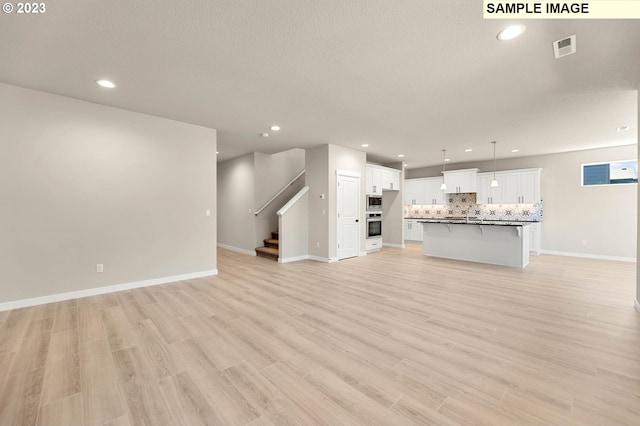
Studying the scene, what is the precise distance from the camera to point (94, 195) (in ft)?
12.9

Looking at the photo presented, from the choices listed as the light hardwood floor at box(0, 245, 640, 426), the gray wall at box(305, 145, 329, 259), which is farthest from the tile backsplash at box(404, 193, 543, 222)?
the gray wall at box(305, 145, 329, 259)

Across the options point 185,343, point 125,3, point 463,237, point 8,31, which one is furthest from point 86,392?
point 463,237

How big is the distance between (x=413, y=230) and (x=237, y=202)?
653 cm

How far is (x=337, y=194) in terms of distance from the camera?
21.4 feet

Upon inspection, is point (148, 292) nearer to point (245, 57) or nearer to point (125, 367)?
point (125, 367)

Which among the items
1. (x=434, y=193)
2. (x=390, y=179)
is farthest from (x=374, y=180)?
(x=434, y=193)

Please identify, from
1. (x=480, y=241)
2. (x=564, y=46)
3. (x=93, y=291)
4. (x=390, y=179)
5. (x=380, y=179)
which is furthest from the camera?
(x=390, y=179)

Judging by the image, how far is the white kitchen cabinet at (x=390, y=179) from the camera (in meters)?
8.32

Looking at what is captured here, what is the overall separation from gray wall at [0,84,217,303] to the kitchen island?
564cm

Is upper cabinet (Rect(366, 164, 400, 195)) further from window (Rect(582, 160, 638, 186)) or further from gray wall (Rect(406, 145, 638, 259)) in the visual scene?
window (Rect(582, 160, 638, 186))

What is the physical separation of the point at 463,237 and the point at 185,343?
20.9 feet

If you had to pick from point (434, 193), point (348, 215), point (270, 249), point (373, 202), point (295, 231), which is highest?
point (434, 193)

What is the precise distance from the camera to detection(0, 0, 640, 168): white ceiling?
2.12 m

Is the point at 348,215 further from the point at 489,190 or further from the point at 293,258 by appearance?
the point at 489,190
